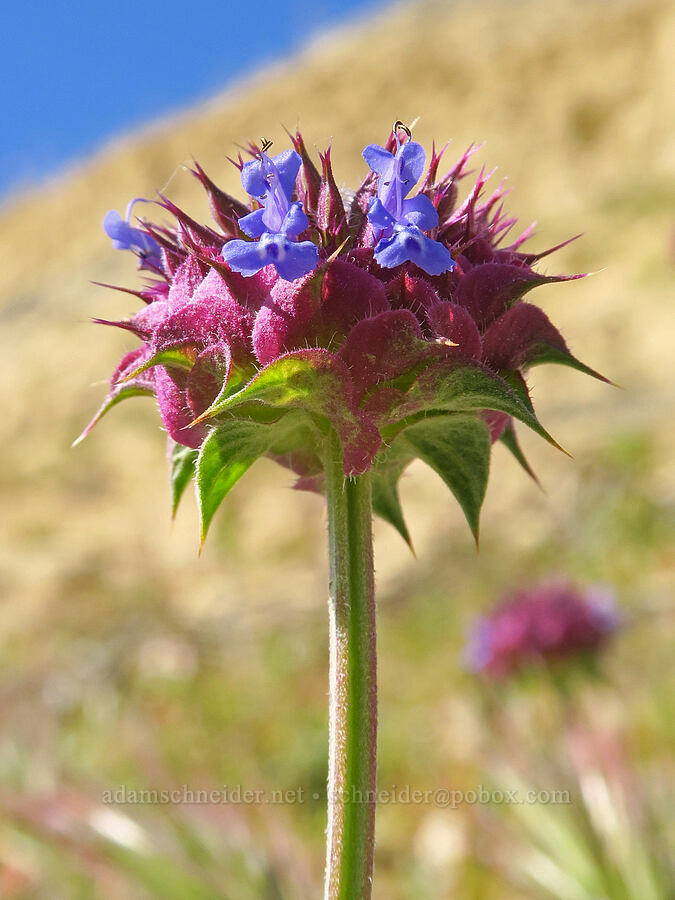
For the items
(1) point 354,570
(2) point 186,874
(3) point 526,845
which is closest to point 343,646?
(1) point 354,570

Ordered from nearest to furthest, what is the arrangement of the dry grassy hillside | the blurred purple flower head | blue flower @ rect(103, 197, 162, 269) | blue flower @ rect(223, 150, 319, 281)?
blue flower @ rect(223, 150, 319, 281)
blue flower @ rect(103, 197, 162, 269)
the blurred purple flower head
the dry grassy hillside

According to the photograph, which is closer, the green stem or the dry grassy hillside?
the green stem

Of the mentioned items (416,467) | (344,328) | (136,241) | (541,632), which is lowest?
(344,328)

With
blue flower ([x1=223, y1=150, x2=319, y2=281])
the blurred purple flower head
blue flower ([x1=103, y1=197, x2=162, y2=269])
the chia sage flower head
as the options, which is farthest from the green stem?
the blurred purple flower head

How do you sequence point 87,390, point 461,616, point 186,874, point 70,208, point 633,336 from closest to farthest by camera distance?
point 186,874
point 461,616
point 633,336
point 87,390
point 70,208

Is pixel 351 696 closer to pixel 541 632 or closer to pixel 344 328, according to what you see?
pixel 344 328

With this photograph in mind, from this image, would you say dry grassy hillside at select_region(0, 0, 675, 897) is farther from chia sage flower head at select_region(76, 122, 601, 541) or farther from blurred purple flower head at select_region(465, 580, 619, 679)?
blurred purple flower head at select_region(465, 580, 619, 679)

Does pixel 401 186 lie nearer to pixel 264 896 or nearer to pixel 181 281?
pixel 181 281

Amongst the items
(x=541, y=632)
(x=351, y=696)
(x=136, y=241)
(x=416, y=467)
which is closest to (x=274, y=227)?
(x=136, y=241)
